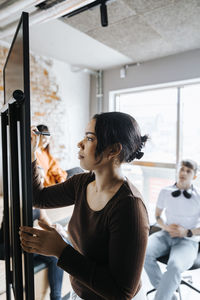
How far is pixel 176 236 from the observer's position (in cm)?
217

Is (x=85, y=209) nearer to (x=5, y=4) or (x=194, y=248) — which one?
(x=194, y=248)

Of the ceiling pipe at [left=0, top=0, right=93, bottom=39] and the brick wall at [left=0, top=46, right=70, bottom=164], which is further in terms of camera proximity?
the brick wall at [left=0, top=46, right=70, bottom=164]

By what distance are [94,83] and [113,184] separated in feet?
12.2

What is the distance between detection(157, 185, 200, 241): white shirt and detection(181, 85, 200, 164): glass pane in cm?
133

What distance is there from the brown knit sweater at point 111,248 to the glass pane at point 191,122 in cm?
292

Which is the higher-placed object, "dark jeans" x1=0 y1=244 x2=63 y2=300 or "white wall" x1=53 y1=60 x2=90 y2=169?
"white wall" x1=53 y1=60 x2=90 y2=169

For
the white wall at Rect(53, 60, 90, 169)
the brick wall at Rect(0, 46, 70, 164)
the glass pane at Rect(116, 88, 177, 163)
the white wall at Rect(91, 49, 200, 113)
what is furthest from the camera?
the white wall at Rect(53, 60, 90, 169)

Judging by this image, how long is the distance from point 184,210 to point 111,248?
5.68ft

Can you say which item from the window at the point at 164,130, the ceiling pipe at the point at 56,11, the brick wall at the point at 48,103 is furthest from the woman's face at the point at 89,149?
the window at the point at 164,130

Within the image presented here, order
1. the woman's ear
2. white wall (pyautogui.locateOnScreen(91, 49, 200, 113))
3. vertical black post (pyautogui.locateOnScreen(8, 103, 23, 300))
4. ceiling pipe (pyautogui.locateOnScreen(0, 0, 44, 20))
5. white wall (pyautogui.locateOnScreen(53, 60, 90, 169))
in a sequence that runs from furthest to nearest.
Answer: white wall (pyautogui.locateOnScreen(53, 60, 90, 169)) → white wall (pyautogui.locateOnScreen(91, 49, 200, 113)) → ceiling pipe (pyautogui.locateOnScreen(0, 0, 44, 20)) → the woman's ear → vertical black post (pyautogui.locateOnScreen(8, 103, 23, 300))

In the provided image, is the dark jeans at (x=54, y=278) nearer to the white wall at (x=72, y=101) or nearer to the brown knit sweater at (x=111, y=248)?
the brown knit sweater at (x=111, y=248)

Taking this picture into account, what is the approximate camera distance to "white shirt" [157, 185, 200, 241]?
227 cm

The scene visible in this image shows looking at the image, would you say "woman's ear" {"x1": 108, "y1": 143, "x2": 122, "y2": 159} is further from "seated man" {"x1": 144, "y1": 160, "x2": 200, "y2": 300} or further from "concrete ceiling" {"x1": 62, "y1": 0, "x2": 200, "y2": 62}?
"concrete ceiling" {"x1": 62, "y1": 0, "x2": 200, "y2": 62}

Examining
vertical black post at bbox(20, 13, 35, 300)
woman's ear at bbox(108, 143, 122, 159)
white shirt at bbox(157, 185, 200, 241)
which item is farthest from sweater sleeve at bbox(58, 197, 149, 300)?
white shirt at bbox(157, 185, 200, 241)
